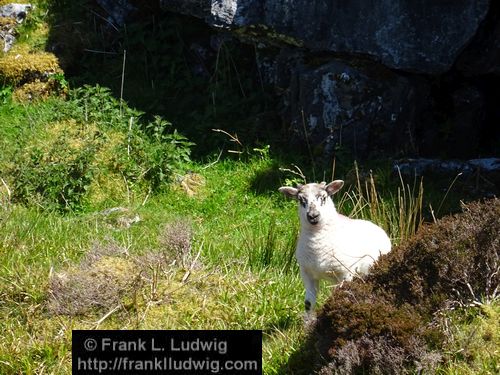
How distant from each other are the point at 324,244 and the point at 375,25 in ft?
16.2

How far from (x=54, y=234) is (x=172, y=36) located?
15.9ft

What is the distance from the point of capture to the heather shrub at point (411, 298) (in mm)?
6594

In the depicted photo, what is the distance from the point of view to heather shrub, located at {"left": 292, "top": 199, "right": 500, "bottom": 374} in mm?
6594

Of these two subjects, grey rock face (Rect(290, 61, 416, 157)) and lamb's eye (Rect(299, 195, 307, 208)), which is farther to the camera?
grey rock face (Rect(290, 61, 416, 157))

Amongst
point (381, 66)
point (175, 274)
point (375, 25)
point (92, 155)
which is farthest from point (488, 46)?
point (175, 274)

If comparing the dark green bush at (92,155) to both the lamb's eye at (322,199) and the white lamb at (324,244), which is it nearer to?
the white lamb at (324,244)

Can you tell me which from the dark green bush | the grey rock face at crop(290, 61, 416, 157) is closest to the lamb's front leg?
the dark green bush

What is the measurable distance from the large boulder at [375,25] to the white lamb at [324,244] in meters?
4.50

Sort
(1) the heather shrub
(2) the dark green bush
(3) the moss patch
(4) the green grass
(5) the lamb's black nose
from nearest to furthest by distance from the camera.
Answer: (1) the heather shrub < (5) the lamb's black nose < (4) the green grass < (2) the dark green bush < (3) the moss patch

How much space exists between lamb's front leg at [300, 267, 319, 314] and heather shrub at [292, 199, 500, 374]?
0.61 m

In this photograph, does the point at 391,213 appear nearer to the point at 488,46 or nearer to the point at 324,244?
the point at 324,244

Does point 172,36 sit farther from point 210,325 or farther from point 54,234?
point 210,325

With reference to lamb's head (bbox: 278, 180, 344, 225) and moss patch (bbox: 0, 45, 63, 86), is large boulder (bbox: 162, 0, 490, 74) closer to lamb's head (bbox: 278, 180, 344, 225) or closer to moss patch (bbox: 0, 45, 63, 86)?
moss patch (bbox: 0, 45, 63, 86)

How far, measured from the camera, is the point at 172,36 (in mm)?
14195
